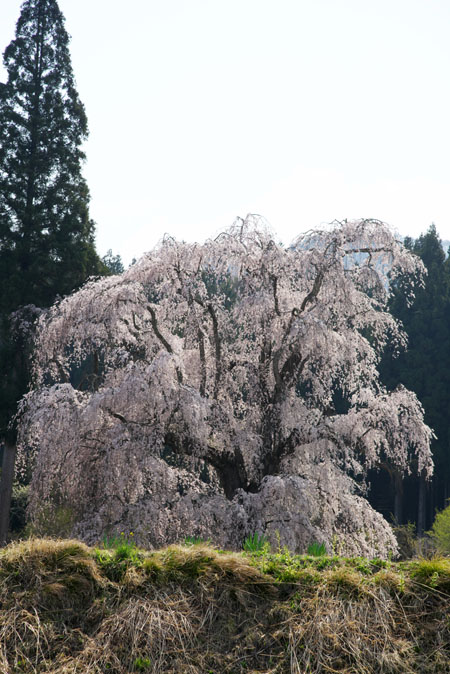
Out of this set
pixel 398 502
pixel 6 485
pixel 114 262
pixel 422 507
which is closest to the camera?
pixel 6 485

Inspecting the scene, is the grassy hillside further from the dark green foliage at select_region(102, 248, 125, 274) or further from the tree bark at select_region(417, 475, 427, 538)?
the dark green foliage at select_region(102, 248, 125, 274)

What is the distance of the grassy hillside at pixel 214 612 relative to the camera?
390 cm

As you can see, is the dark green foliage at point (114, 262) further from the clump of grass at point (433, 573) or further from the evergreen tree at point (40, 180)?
the clump of grass at point (433, 573)

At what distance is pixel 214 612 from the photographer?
418 cm

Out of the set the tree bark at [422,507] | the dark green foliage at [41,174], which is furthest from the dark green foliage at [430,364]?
the dark green foliage at [41,174]

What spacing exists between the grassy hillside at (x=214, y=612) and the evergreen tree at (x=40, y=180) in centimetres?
1107

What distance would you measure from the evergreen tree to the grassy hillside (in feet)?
36.3

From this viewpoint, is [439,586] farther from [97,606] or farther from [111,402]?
[111,402]

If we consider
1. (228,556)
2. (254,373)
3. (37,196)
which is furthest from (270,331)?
(37,196)

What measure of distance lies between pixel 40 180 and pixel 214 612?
544 inches

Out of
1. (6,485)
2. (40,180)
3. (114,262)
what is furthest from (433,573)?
(114,262)

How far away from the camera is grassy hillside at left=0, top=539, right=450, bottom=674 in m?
3.90

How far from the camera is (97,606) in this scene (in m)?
4.21

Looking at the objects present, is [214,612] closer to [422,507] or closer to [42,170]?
[42,170]
